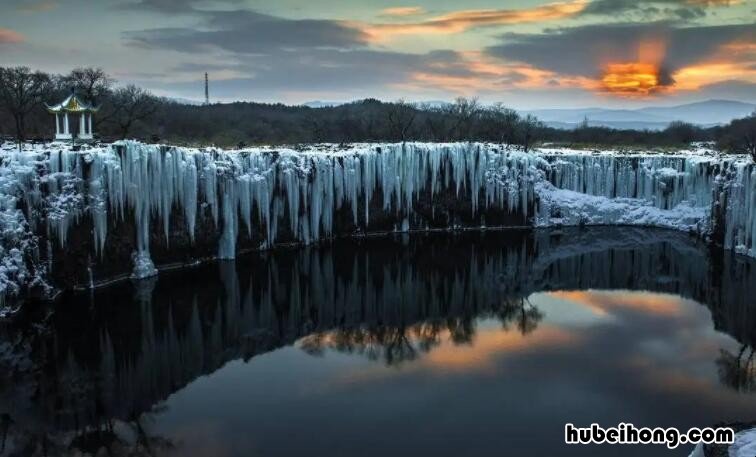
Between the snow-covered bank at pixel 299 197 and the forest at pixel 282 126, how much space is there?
202 inches

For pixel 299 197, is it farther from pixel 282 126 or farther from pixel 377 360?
pixel 282 126

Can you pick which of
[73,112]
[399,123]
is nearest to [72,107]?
[73,112]

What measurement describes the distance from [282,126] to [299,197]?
4043cm

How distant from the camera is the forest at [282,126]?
44.4 m

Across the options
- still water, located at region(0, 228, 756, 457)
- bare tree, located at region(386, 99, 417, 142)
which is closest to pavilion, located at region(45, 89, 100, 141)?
still water, located at region(0, 228, 756, 457)

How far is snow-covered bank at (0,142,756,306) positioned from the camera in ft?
77.5

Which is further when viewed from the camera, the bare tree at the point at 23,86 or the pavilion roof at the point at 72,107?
the bare tree at the point at 23,86

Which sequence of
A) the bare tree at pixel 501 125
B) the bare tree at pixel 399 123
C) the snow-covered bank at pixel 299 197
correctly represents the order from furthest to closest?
the bare tree at pixel 501 125 < the bare tree at pixel 399 123 < the snow-covered bank at pixel 299 197

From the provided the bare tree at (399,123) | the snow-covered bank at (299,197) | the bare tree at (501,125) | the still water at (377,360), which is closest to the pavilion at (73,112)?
the snow-covered bank at (299,197)

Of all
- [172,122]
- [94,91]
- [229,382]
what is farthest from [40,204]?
[172,122]

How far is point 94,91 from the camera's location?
49719mm

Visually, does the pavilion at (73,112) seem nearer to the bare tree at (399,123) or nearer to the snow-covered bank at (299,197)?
the snow-covered bank at (299,197)

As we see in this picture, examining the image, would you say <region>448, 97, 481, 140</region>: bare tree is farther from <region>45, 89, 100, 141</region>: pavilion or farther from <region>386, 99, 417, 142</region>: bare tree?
<region>45, 89, 100, 141</region>: pavilion

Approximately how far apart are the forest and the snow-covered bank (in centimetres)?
514
